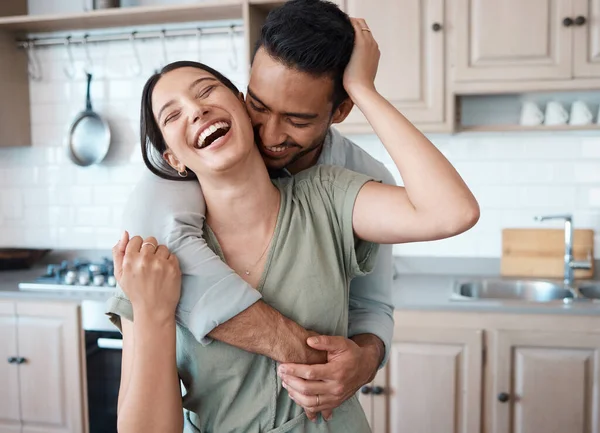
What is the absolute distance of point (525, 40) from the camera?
271 centimetres

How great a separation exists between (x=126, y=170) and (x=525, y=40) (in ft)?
6.83

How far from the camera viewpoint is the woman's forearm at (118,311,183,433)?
1062 mm

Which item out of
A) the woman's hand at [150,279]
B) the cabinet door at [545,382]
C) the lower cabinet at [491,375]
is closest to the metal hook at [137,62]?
the lower cabinet at [491,375]

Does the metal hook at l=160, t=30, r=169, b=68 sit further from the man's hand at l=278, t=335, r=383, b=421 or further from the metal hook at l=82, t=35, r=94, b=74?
the man's hand at l=278, t=335, r=383, b=421

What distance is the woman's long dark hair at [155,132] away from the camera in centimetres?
120

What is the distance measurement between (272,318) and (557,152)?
2.39m

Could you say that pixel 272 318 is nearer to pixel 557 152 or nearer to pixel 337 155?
pixel 337 155

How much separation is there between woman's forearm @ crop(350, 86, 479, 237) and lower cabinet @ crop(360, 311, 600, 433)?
152 centimetres

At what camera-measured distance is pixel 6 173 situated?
365 centimetres

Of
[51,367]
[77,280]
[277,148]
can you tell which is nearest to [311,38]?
[277,148]

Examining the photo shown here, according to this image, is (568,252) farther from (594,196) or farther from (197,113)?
(197,113)

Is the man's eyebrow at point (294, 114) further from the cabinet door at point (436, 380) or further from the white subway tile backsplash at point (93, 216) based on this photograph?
the white subway tile backsplash at point (93, 216)

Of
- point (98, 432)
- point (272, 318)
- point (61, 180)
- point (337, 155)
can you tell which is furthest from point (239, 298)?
point (61, 180)

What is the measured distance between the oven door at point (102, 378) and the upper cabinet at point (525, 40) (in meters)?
1.93
